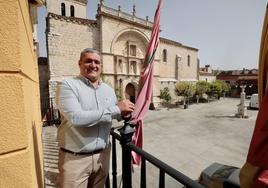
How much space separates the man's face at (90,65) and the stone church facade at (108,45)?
50.8 feet

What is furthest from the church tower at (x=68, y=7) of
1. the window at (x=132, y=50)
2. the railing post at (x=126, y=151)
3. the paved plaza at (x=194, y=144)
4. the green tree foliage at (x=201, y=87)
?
the railing post at (x=126, y=151)

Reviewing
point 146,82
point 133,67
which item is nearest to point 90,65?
point 146,82

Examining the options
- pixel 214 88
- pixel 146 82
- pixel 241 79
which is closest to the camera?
pixel 146 82

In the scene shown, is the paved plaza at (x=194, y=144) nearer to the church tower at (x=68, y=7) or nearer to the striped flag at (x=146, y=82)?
the striped flag at (x=146, y=82)

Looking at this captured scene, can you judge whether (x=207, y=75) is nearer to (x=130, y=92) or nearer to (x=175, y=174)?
(x=130, y=92)

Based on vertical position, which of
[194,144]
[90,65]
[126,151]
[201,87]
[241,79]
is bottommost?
[194,144]

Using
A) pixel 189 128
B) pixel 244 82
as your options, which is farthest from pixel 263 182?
pixel 244 82

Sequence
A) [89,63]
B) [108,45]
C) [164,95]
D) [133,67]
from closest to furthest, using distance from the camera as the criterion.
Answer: [89,63] < [108,45] < [133,67] < [164,95]

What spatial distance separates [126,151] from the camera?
5.32ft

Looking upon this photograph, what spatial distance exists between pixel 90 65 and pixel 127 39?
21.3 m

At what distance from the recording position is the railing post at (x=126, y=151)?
158cm

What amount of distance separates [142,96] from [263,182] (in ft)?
4.95

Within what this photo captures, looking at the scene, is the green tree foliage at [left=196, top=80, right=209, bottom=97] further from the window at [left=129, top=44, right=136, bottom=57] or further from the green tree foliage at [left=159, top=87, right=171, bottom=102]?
the window at [left=129, top=44, right=136, bottom=57]

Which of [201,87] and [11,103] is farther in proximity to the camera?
[201,87]
